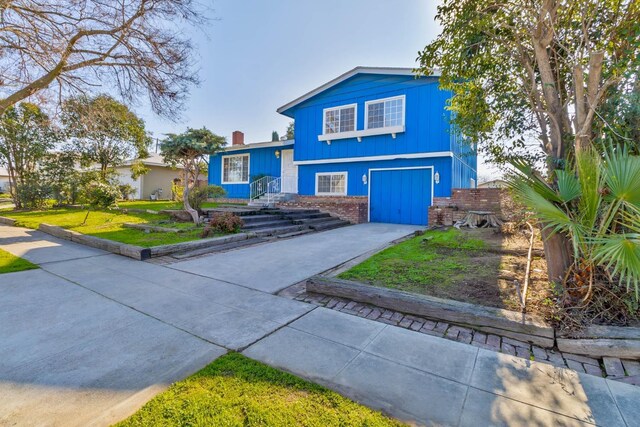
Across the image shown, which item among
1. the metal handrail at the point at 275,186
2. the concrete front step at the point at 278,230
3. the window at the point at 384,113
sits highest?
the window at the point at 384,113

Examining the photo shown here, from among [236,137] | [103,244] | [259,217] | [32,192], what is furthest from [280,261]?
[32,192]

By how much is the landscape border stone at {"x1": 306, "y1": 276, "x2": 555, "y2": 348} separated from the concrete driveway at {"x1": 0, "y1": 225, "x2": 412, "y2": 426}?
0.61 metres

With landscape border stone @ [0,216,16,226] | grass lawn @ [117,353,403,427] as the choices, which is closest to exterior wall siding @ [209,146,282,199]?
landscape border stone @ [0,216,16,226]

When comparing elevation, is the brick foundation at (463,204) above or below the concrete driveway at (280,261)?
above

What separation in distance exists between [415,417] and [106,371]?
2.28 metres

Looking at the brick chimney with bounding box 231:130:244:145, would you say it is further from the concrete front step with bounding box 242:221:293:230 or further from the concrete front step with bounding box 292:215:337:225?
the concrete front step with bounding box 242:221:293:230

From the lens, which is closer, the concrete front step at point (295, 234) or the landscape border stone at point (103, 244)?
the landscape border stone at point (103, 244)

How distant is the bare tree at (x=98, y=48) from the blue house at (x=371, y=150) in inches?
241

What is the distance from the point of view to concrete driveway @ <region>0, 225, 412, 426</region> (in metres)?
2.01

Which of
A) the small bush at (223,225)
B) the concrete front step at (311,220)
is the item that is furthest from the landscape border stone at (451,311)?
the concrete front step at (311,220)

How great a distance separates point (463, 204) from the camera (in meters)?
10.5

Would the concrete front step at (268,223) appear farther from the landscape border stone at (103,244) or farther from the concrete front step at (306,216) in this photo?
the landscape border stone at (103,244)

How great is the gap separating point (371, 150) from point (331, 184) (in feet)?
8.14

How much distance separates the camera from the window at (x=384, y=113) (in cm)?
1191
